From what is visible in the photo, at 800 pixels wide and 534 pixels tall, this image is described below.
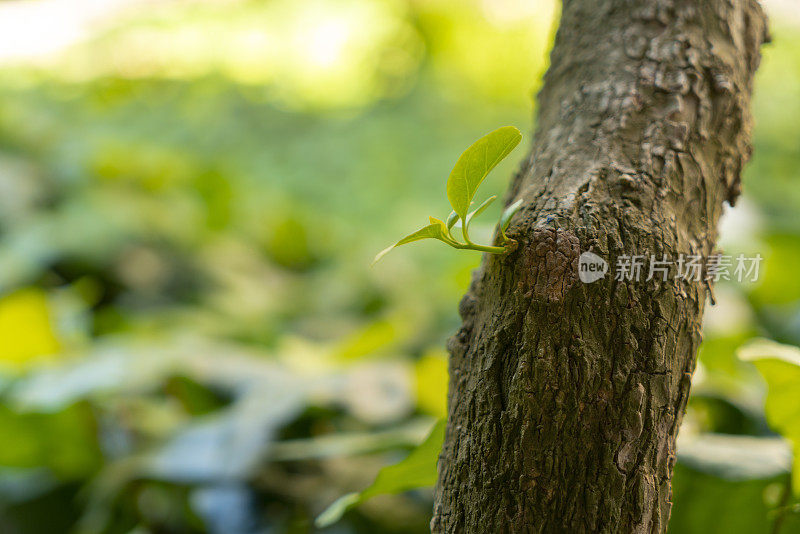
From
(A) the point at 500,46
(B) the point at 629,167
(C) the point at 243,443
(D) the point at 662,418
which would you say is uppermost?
(A) the point at 500,46

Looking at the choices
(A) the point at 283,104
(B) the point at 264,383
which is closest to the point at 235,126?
(A) the point at 283,104

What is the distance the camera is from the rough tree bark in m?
0.28

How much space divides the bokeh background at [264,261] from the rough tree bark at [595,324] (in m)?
0.18

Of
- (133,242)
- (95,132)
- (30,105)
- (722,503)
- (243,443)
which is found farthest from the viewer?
(30,105)

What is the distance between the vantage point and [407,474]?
1.39 feet

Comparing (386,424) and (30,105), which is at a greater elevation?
(30,105)

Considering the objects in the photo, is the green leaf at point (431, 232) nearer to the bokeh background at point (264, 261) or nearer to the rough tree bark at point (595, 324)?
the rough tree bark at point (595, 324)

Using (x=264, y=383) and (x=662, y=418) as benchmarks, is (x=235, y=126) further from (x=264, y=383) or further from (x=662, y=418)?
(x=662, y=418)

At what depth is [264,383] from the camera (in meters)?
0.86

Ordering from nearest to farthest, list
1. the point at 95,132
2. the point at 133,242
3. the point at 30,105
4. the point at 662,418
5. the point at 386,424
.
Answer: the point at 662,418, the point at 386,424, the point at 133,242, the point at 95,132, the point at 30,105

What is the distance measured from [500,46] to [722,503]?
92.0 inches

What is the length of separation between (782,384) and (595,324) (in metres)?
0.20

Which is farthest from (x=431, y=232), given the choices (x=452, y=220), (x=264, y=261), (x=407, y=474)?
(x=264, y=261)

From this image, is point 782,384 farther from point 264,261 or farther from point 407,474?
point 264,261
